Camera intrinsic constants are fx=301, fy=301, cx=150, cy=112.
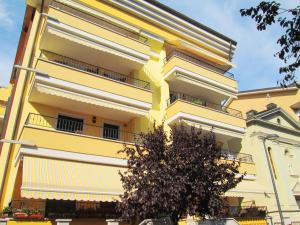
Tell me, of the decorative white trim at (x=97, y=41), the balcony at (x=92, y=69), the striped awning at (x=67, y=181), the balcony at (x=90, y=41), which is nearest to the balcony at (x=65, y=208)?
A: the striped awning at (x=67, y=181)

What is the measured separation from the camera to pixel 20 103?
18.0m

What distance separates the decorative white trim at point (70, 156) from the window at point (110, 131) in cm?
296

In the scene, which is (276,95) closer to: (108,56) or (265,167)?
(265,167)

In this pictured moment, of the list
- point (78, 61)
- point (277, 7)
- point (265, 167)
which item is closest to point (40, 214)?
point (78, 61)

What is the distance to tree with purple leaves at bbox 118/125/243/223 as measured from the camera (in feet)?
40.9

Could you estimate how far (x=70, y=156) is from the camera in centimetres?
1623

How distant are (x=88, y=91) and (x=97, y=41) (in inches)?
156

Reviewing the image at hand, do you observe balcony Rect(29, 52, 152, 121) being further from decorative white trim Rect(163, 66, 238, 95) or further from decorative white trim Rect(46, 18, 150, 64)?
decorative white trim Rect(163, 66, 238, 95)

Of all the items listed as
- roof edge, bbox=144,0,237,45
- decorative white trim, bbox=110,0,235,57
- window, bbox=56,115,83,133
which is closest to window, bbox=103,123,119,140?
window, bbox=56,115,83,133

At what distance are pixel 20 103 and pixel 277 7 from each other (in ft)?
49.6

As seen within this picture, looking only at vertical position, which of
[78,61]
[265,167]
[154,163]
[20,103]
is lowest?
[154,163]

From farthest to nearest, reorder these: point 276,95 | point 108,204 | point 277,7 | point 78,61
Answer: point 276,95 < point 78,61 < point 108,204 < point 277,7

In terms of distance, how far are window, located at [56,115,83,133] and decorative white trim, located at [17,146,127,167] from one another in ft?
9.26

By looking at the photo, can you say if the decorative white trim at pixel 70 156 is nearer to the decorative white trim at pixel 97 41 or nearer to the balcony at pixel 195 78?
the decorative white trim at pixel 97 41
